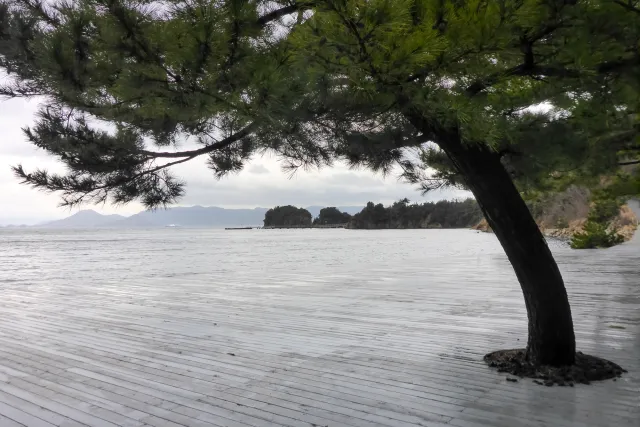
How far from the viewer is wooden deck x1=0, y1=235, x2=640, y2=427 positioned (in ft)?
9.85

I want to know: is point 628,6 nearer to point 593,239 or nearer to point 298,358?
point 298,358

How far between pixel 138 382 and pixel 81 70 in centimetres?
233

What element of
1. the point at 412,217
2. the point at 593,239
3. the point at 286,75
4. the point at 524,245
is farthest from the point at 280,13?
the point at 412,217

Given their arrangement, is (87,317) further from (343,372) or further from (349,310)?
(343,372)

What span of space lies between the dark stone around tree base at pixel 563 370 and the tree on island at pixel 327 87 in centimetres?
9

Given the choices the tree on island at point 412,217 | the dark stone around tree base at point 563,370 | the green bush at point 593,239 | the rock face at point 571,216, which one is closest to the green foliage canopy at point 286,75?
the dark stone around tree base at point 563,370

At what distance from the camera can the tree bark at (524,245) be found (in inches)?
137

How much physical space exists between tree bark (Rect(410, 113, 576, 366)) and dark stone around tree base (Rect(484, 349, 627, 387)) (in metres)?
0.08

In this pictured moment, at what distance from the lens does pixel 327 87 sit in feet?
7.32

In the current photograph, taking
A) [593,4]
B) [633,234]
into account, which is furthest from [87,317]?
[633,234]

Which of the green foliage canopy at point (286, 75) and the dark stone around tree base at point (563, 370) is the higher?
the green foliage canopy at point (286, 75)

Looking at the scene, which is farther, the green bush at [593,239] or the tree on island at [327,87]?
the green bush at [593,239]

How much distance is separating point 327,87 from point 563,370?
258 centimetres

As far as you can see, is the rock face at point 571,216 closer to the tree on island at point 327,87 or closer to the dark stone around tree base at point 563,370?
the dark stone around tree base at point 563,370
